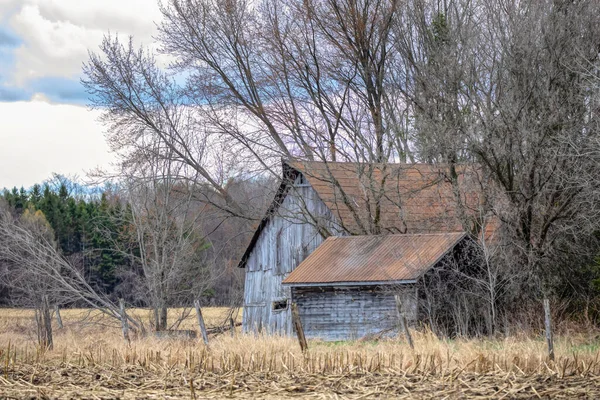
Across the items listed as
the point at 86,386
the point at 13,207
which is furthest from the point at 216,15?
the point at 13,207

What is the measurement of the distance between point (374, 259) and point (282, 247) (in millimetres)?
6952

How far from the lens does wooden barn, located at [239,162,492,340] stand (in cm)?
2538

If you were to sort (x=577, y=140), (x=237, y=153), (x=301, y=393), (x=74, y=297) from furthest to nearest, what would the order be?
(x=237, y=153), (x=74, y=297), (x=577, y=140), (x=301, y=393)

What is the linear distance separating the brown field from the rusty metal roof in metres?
8.86

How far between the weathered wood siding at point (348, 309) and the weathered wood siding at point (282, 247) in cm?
386

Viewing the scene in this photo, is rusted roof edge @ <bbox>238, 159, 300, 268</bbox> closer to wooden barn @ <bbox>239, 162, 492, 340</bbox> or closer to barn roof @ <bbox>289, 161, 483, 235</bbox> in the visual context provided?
wooden barn @ <bbox>239, 162, 492, 340</bbox>

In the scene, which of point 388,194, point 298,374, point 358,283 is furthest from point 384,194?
point 298,374

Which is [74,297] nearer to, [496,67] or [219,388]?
[496,67]

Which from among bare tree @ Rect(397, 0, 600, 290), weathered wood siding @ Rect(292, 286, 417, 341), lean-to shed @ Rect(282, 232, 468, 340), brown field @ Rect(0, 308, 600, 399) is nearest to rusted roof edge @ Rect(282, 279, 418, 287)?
lean-to shed @ Rect(282, 232, 468, 340)

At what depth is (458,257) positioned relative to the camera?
2545 centimetres

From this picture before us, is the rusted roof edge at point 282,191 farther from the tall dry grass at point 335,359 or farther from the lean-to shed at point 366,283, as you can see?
the tall dry grass at point 335,359

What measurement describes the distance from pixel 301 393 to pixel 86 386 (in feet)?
10.7

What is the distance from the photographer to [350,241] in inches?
1121

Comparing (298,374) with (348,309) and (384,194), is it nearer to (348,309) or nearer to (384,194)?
(348,309)
